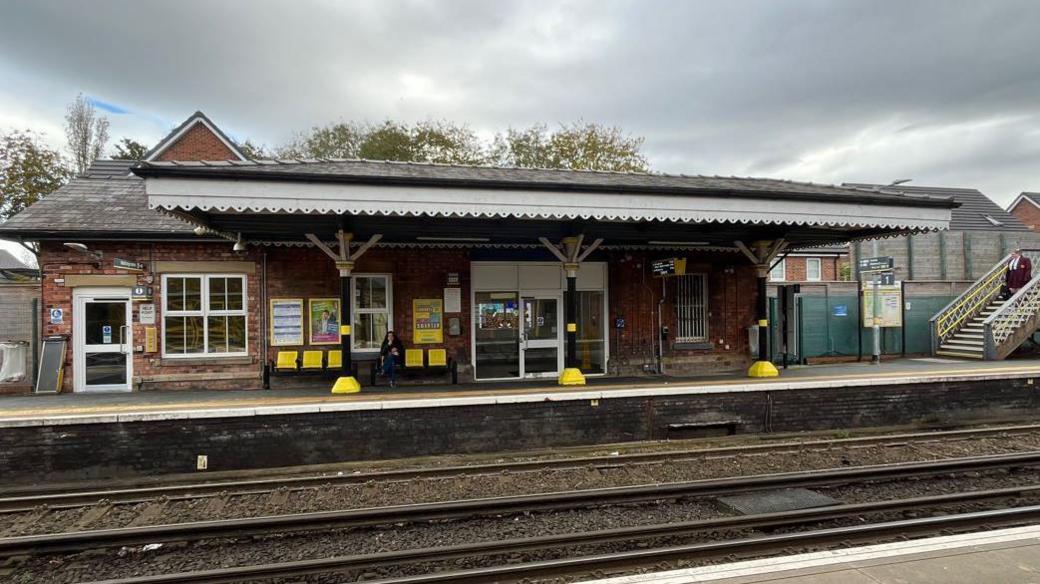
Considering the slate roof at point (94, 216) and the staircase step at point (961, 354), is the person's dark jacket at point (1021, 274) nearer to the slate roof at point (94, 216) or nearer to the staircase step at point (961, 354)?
the staircase step at point (961, 354)

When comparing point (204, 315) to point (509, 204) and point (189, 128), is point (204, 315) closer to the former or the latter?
point (509, 204)

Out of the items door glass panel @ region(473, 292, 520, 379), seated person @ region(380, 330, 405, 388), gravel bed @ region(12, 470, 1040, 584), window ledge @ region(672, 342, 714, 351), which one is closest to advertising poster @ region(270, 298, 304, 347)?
seated person @ region(380, 330, 405, 388)

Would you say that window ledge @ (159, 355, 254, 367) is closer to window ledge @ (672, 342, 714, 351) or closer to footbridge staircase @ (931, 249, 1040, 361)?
window ledge @ (672, 342, 714, 351)

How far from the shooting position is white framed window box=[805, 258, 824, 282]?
22703 millimetres

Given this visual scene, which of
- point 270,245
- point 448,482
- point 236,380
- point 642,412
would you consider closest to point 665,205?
point 642,412

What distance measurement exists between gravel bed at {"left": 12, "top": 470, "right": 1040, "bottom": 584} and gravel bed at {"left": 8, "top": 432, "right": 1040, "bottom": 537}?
2.44 feet

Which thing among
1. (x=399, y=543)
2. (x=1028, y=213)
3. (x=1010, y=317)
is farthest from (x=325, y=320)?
(x=1028, y=213)

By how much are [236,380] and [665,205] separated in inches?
354

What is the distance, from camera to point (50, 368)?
34.6 feet

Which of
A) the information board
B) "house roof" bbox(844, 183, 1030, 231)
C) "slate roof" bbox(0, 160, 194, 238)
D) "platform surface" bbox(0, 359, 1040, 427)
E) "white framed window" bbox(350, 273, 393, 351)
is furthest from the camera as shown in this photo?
"house roof" bbox(844, 183, 1030, 231)

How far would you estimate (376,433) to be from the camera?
26.0 feet

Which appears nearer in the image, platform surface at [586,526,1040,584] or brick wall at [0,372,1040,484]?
platform surface at [586,526,1040,584]

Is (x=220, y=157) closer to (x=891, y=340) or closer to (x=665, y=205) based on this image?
(x=665, y=205)

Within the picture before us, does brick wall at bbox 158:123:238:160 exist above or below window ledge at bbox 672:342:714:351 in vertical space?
above
